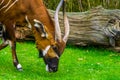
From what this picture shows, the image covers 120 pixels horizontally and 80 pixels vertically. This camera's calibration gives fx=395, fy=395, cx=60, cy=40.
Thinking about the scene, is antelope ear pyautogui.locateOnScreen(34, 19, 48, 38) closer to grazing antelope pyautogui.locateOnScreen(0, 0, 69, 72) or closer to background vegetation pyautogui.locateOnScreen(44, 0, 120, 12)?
grazing antelope pyautogui.locateOnScreen(0, 0, 69, 72)

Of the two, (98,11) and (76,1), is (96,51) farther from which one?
(76,1)

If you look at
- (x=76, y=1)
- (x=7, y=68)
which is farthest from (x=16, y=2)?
(x=76, y=1)

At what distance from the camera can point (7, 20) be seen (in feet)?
25.3

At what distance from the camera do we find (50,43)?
24.1 ft

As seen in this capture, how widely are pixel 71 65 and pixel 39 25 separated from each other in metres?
1.60

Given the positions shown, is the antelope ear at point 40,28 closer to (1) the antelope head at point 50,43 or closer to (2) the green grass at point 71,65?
(1) the antelope head at point 50,43

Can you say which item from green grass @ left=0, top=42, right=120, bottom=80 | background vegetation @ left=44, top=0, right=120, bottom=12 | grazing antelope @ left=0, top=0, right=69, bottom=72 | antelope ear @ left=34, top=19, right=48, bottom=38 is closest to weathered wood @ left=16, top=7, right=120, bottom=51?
green grass @ left=0, top=42, right=120, bottom=80

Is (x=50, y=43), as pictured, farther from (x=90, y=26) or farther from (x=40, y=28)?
(x=90, y=26)

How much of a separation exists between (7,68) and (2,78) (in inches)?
27.7

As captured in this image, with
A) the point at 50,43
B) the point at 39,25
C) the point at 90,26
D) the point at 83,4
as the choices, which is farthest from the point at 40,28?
the point at 83,4

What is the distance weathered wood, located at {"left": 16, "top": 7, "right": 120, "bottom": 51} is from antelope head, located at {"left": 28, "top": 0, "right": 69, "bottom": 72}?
8.89ft

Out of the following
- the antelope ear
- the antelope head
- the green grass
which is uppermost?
the antelope ear

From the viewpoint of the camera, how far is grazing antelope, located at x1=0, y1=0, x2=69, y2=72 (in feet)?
24.0

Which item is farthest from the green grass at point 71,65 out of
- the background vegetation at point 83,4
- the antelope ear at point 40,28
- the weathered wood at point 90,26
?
the background vegetation at point 83,4
